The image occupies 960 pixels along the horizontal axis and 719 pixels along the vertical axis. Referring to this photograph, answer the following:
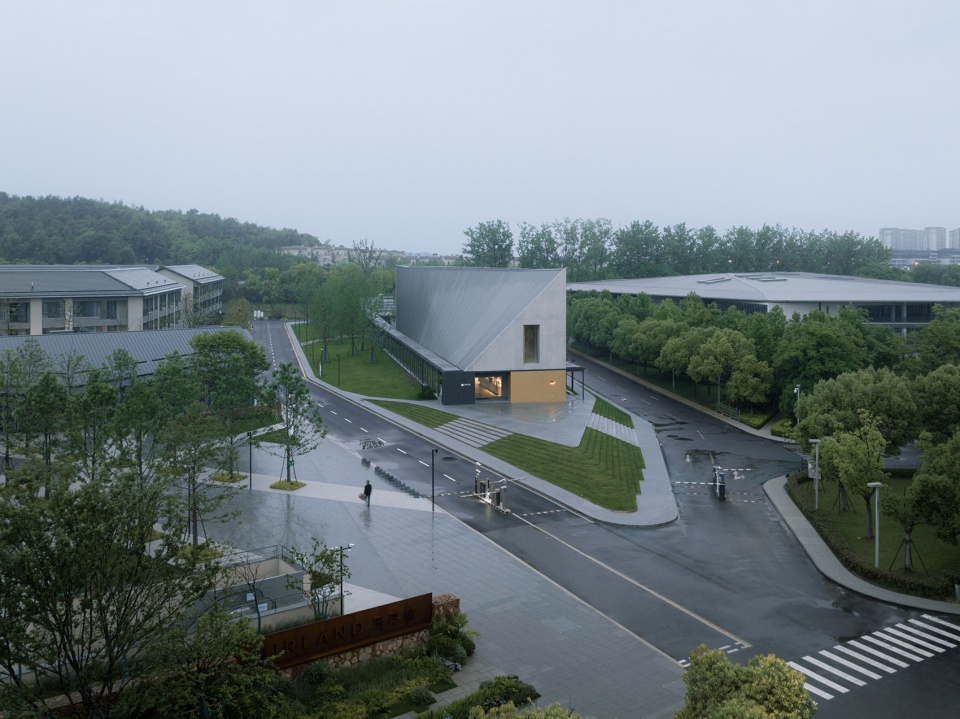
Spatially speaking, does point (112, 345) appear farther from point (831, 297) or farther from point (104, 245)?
point (104, 245)

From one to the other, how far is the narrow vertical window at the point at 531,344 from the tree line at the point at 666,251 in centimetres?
8979

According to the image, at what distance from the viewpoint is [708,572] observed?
2978cm

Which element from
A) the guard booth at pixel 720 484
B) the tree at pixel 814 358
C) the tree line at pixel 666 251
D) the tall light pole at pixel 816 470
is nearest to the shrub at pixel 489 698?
the tall light pole at pixel 816 470

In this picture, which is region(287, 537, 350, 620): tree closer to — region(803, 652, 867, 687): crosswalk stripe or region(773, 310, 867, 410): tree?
region(803, 652, 867, 687): crosswalk stripe

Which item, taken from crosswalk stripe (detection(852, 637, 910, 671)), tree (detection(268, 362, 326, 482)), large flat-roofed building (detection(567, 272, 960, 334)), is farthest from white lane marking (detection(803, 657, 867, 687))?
large flat-roofed building (detection(567, 272, 960, 334))

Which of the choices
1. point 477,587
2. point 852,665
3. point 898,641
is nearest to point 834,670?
point 852,665

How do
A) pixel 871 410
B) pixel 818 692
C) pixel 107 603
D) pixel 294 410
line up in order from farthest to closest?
pixel 294 410, pixel 871 410, pixel 818 692, pixel 107 603

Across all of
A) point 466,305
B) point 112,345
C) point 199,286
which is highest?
point 199,286

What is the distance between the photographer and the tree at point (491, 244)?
509 ft

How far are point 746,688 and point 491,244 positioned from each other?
143m

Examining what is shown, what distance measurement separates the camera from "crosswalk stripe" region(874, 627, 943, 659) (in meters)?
23.5

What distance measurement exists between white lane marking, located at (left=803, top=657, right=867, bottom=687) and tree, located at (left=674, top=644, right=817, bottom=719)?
766 centimetres

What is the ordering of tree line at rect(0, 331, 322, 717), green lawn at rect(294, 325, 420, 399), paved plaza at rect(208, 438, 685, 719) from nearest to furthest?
tree line at rect(0, 331, 322, 717) < paved plaza at rect(208, 438, 685, 719) < green lawn at rect(294, 325, 420, 399)

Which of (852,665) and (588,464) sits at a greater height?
(588,464)
